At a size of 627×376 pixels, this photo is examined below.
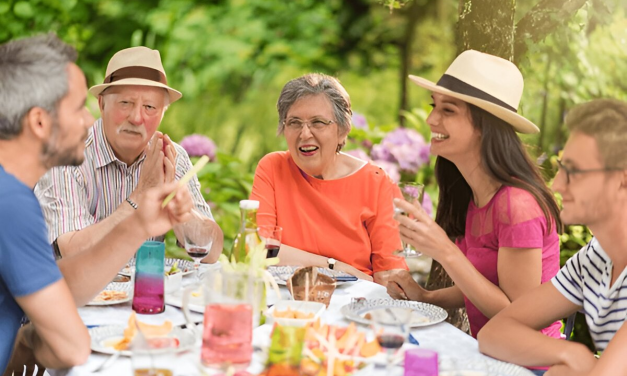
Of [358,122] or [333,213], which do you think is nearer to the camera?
[333,213]

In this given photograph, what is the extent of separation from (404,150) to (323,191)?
1736mm

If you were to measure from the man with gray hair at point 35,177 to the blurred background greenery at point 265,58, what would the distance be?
3365 mm

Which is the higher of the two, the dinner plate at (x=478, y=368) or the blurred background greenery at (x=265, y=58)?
the blurred background greenery at (x=265, y=58)

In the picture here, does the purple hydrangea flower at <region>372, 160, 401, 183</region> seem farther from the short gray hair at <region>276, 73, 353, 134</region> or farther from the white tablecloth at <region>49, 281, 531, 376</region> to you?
the white tablecloth at <region>49, 281, 531, 376</region>

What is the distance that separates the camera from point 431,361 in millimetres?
1809

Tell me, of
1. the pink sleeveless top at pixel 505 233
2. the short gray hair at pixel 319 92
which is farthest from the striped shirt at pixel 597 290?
the short gray hair at pixel 319 92

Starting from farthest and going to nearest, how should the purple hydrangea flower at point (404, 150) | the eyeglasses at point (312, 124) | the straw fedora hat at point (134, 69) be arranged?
1. the purple hydrangea flower at point (404, 150)
2. the eyeglasses at point (312, 124)
3. the straw fedora hat at point (134, 69)

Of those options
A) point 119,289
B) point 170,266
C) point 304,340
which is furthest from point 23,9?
point 304,340

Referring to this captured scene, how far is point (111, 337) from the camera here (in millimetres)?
2102

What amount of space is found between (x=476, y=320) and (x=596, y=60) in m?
3.19

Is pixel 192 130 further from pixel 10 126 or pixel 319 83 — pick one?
pixel 10 126

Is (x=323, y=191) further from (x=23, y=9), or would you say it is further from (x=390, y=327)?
(x=23, y=9)

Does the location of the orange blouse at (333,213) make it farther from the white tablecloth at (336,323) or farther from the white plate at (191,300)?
the white plate at (191,300)

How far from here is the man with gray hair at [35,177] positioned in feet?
6.14
